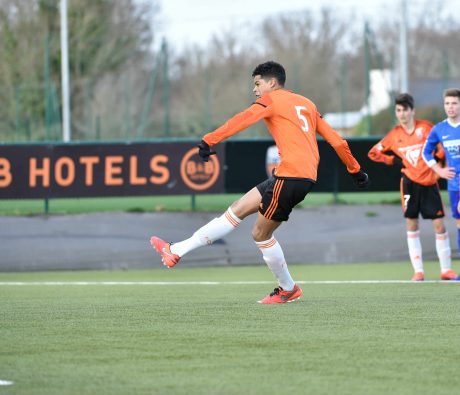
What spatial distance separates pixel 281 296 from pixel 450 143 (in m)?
3.88

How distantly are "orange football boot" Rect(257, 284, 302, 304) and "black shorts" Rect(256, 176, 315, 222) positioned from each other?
29.0 inches

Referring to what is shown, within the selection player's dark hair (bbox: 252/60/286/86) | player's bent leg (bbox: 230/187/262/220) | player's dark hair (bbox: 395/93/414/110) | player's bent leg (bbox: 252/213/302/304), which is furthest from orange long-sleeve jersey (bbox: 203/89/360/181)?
player's dark hair (bbox: 395/93/414/110)

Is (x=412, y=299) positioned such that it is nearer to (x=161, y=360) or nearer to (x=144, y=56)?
(x=161, y=360)

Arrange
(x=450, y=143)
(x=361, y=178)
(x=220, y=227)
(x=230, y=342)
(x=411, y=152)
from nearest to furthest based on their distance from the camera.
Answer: (x=230, y=342)
(x=220, y=227)
(x=361, y=178)
(x=450, y=143)
(x=411, y=152)

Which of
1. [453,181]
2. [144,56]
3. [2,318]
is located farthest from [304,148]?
[144,56]

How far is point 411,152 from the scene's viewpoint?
42.7ft

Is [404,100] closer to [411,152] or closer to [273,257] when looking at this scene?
[411,152]

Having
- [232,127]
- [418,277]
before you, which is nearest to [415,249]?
[418,277]

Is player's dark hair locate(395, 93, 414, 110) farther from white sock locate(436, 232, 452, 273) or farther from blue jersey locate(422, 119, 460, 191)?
white sock locate(436, 232, 452, 273)

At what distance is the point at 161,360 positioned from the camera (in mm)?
6203

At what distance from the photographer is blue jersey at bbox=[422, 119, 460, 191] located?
1234 cm

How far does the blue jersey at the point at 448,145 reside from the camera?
12.3 m

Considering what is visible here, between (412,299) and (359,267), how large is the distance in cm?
602

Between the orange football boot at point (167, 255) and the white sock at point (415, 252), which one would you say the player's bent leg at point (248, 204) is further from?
the white sock at point (415, 252)
